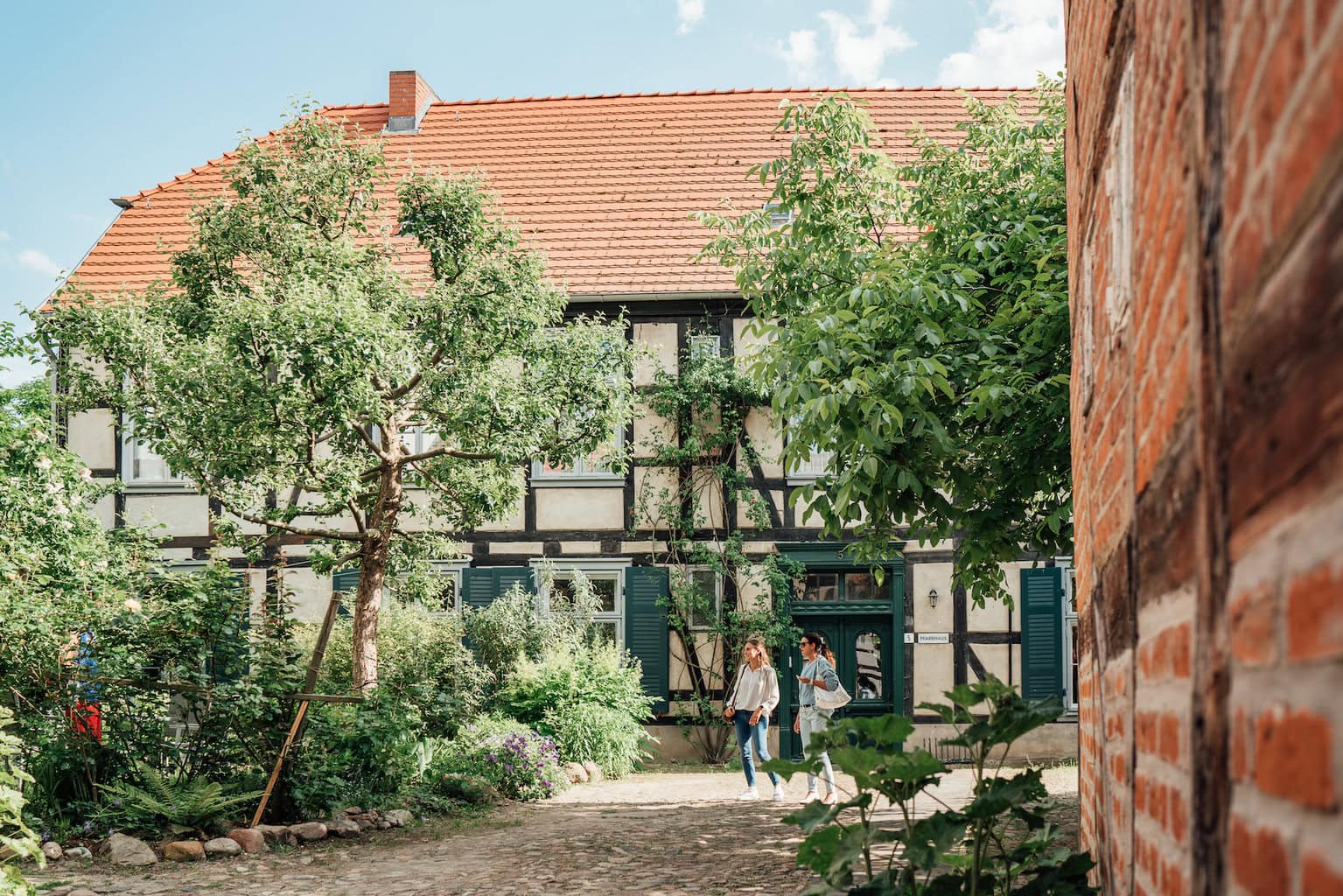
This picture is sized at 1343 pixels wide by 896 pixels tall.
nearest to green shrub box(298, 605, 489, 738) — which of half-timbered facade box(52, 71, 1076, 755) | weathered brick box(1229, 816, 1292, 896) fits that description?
half-timbered facade box(52, 71, 1076, 755)

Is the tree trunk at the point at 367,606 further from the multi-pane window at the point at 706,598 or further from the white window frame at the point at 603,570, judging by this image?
the multi-pane window at the point at 706,598

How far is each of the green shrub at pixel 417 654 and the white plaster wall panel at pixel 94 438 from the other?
180 inches

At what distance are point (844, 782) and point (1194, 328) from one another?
1273cm

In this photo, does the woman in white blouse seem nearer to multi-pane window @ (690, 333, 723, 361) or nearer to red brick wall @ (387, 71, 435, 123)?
multi-pane window @ (690, 333, 723, 361)

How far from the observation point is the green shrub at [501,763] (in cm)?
1190

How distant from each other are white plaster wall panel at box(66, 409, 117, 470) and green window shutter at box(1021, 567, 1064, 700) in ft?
40.3

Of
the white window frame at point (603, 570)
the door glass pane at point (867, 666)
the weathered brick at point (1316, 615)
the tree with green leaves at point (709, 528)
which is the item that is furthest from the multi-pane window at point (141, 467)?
the weathered brick at point (1316, 615)

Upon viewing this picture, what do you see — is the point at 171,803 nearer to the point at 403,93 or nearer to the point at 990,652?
the point at 990,652

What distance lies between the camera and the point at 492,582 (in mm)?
16109

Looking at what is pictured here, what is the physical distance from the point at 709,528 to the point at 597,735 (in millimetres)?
3279

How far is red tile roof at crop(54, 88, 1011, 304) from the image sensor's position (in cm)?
1744

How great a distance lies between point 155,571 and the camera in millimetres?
10547

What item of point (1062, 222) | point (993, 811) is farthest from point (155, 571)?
point (993, 811)

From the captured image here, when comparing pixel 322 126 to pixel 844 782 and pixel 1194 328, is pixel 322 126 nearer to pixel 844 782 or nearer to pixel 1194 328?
pixel 844 782
